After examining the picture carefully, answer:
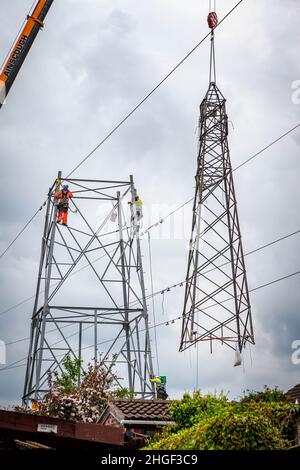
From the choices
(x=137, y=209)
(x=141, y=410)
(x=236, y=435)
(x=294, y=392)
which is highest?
(x=137, y=209)

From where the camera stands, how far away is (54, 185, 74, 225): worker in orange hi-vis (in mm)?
33750

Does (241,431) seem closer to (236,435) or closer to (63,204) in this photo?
(236,435)

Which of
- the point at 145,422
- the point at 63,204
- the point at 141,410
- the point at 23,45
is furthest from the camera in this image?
the point at 63,204

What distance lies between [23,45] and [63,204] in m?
8.65

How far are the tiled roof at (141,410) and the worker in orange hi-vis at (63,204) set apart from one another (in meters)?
9.65

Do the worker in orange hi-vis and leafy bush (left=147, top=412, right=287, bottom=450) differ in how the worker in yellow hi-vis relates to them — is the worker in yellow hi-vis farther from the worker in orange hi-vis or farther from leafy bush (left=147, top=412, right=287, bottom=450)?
leafy bush (left=147, top=412, right=287, bottom=450)

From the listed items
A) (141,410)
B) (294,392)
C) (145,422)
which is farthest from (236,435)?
(294,392)

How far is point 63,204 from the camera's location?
3391 centimetres

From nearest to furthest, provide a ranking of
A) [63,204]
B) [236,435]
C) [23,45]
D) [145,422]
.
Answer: [236,435] → [145,422] → [23,45] → [63,204]

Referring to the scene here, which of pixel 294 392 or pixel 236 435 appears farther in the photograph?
pixel 294 392

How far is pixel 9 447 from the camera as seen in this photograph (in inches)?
700

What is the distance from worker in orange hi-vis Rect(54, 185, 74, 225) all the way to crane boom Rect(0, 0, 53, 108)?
7689 millimetres

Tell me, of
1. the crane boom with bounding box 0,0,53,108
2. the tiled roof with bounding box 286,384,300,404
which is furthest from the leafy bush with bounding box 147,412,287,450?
the crane boom with bounding box 0,0,53,108
